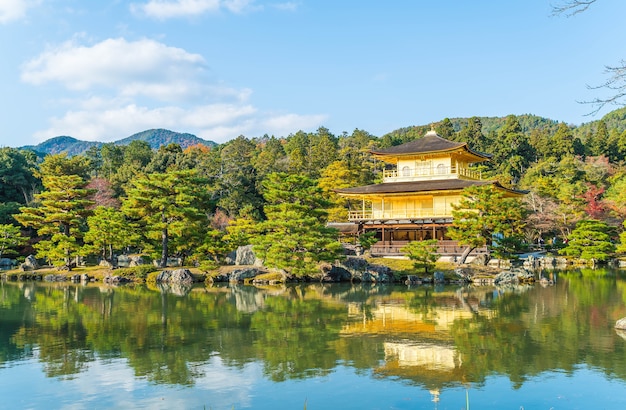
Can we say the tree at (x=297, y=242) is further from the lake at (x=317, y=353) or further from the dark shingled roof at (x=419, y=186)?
the dark shingled roof at (x=419, y=186)

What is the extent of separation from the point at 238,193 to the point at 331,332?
30018 millimetres

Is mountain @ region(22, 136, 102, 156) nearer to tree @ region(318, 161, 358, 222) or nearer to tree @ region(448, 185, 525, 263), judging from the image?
tree @ region(318, 161, 358, 222)

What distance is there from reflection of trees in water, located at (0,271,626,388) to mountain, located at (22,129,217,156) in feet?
480

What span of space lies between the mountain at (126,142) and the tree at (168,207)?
135 metres

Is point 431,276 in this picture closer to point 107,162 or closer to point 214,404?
point 214,404

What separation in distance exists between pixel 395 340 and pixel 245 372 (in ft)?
11.0

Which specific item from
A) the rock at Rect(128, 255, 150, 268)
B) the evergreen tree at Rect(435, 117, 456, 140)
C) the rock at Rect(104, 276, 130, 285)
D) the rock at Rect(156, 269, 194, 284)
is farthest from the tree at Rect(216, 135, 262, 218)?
the evergreen tree at Rect(435, 117, 456, 140)

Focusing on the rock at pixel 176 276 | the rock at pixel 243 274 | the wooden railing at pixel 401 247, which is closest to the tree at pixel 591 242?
the wooden railing at pixel 401 247

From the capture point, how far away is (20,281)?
1011 inches

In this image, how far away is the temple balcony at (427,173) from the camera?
29.5 m

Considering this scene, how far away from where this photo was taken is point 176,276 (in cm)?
2412

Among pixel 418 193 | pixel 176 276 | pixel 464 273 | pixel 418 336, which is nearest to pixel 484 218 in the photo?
pixel 464 273

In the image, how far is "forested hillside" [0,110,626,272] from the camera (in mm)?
24844

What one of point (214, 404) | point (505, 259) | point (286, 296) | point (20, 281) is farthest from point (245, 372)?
point (20, 281)
